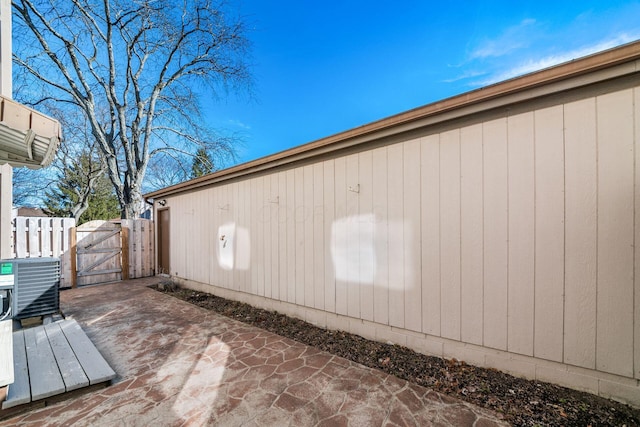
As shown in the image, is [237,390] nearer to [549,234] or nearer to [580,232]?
[549,234]

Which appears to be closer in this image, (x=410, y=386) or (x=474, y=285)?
(x=410, y=386)

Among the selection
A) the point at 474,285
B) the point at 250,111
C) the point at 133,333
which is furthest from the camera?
the point at 250,111

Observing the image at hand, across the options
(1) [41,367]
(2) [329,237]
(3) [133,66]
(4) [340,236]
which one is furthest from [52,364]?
(3) [133,66]

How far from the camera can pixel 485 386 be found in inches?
85.3

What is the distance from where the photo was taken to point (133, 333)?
3.42m

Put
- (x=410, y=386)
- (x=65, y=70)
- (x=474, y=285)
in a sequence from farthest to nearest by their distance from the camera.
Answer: (x=65, y=70) → (x=474, y=285) → (x=410, y=386)

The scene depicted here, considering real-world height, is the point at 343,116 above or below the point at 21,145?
above

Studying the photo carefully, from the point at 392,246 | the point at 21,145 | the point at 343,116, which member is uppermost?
the point at 343,116

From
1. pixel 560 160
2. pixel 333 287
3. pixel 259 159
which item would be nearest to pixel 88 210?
pixel 259 159

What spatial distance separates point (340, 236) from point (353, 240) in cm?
21

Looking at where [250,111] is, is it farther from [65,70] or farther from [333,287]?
[333,287]

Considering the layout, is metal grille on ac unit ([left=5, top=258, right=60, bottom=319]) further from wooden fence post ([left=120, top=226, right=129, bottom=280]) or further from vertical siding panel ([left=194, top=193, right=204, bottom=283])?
wooden fence post ([left=120, top=226, right=129, bottom=280])

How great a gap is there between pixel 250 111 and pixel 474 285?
10.5 m

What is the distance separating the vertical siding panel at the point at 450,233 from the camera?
8.29 ft
